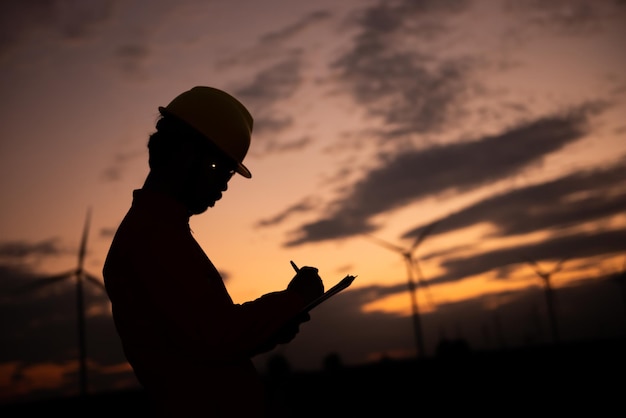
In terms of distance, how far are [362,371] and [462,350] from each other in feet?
83.6

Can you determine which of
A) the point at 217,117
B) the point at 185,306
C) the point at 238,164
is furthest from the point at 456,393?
the point at 185,306

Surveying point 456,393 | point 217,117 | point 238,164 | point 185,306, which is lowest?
point 456,393

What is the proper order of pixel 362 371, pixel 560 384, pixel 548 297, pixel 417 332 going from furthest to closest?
pixel 548 297, pixel 362 371, pixel 417 332, pixel 560 384

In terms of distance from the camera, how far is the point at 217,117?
4555mm

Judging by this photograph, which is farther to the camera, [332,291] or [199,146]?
[199,146]

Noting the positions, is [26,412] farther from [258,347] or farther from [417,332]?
[258,347]

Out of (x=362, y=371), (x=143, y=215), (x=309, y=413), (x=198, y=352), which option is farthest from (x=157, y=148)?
(x=362, y=371)

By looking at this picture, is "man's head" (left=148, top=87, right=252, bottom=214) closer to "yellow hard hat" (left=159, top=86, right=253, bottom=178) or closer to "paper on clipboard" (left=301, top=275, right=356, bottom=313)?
"yellow hard hat" (left=159, top=86, right=253, bottom=178)

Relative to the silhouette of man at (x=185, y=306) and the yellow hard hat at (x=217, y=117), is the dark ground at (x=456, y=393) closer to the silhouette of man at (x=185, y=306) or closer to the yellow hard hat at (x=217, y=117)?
the yellow hard hat at (x=217, y=117)

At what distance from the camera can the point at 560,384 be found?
52.1 meters

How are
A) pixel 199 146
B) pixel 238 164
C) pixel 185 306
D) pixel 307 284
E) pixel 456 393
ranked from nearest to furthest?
1. pixel 185 306
2. pixel 307 284
3. pixel 199 146
4. pixel 238 164
5. pixel 456 393

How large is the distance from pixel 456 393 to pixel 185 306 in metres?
48.1

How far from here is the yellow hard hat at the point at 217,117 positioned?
4512mm

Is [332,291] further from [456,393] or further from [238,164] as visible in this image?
[456,393]
